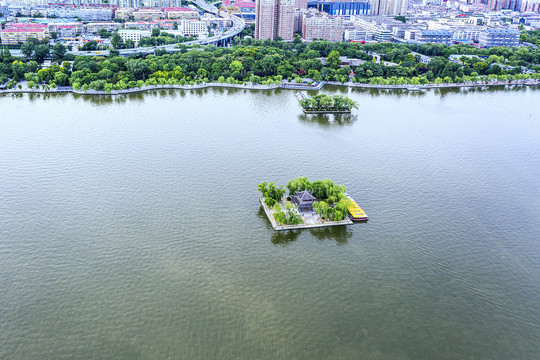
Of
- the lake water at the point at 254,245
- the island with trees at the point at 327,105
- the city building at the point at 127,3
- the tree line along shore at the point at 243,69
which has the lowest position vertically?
the lake water at the point at 254,245

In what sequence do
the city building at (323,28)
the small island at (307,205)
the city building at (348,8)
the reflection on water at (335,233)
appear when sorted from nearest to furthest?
the reflection on water at (335,233), the small island at (307,205), the city building at (323,28), the city building at (348,8)

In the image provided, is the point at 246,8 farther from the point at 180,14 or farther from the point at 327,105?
the point at 327,105

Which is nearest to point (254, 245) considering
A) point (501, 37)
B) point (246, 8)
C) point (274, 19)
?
point (274, 19)

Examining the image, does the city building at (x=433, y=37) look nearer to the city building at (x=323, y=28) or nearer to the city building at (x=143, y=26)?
the city building at (x=323, y=28)

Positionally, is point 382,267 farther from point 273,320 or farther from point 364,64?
point 364,64

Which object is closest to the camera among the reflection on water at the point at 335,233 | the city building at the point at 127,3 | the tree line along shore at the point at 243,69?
the reflection on water at the point at 335,233

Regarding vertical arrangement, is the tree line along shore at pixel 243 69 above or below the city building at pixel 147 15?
below

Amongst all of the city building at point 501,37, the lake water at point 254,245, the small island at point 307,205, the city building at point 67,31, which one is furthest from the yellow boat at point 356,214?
the city building at point 501,37
